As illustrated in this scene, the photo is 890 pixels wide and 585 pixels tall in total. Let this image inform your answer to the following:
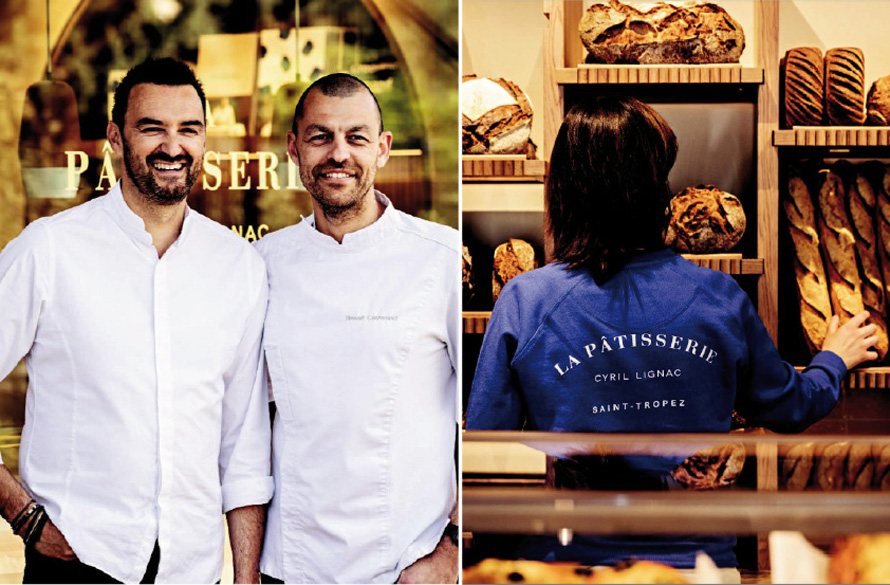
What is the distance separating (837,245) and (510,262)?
79cm

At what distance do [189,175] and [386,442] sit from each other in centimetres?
65

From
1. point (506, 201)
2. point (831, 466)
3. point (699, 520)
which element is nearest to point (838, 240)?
point (506, 201)

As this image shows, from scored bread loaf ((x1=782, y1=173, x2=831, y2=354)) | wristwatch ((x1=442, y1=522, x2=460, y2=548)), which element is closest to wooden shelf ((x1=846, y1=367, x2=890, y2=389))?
scored bread loaf ((x1=782, y1=173, x2=831, y2=354))

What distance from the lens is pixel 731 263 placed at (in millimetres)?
1902

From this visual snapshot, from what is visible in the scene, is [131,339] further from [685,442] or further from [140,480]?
[685,442]

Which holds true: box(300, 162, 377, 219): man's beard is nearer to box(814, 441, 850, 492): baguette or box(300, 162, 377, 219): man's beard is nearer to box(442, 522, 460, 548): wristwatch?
box(442, 522, 460, 548): wristwatch

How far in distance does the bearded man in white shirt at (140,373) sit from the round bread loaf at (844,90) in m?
1.39

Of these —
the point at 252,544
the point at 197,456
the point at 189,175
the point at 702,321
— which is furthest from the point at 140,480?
the point at 702,321

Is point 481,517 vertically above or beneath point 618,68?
beneath

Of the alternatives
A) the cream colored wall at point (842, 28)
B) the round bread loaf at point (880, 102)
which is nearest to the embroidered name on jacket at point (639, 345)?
the round bread loaf at point (880, 102)

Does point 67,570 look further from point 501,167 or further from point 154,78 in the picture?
point 501,167

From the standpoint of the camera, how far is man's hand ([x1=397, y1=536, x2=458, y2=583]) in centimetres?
164

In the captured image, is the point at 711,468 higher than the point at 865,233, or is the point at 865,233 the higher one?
the point at 865,233

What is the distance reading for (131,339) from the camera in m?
1.59
